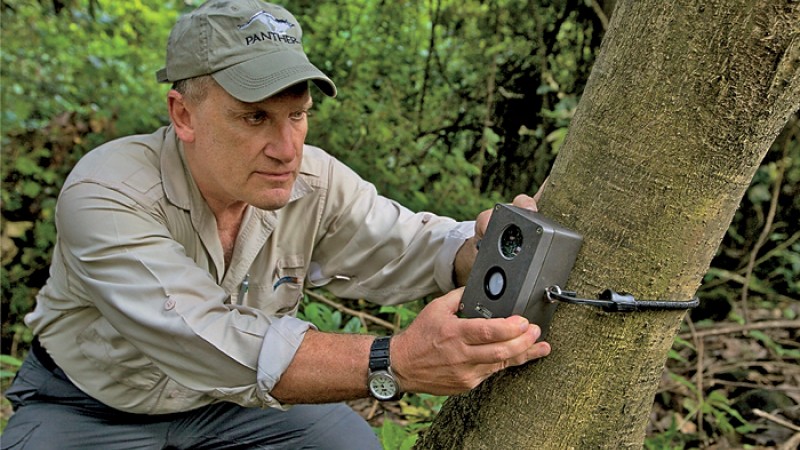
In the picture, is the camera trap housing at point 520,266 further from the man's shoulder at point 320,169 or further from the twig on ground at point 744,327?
the twig on ground at point 744,327

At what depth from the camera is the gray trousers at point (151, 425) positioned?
220 centimetres

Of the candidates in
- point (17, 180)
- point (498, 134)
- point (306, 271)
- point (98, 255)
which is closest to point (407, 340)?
point (98, 255)

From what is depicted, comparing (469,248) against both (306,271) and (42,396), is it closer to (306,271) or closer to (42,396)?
(306,271)

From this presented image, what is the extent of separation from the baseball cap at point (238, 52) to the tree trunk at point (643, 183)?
859 millimetres

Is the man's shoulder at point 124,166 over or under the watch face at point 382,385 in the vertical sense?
over

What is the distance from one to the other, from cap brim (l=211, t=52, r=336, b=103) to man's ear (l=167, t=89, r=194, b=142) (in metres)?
0.16

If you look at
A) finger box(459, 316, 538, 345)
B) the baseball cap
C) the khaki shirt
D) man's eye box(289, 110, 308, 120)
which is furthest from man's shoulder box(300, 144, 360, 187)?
finger box(459, 316, 538, 345)

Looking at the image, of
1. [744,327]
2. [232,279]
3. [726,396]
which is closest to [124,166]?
[232,279]

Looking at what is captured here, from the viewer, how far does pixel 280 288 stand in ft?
7.93

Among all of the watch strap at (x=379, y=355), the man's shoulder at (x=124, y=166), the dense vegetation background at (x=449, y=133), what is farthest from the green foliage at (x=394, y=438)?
the dense vegetation background at (x=449, y=133)

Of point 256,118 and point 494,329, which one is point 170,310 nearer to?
point 256,118

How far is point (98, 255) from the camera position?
1.78 metres

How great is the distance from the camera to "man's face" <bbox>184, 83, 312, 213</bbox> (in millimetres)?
1938

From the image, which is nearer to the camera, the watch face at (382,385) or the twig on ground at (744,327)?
the watch face at (382,385)
